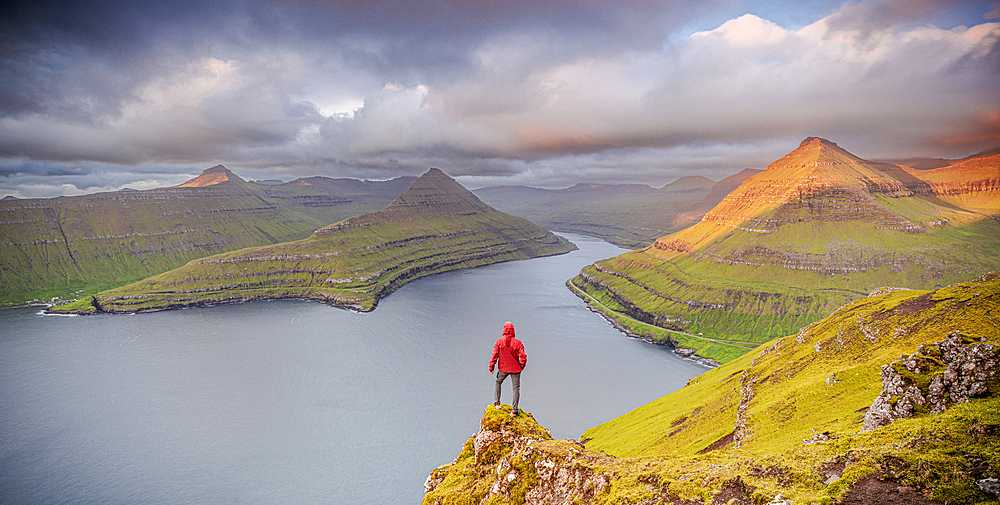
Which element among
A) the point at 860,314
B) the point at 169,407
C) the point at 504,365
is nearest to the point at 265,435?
the point at 169,407

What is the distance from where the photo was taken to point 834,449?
747 inches

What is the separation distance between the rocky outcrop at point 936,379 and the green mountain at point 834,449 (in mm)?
70

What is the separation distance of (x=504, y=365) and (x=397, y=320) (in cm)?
17963

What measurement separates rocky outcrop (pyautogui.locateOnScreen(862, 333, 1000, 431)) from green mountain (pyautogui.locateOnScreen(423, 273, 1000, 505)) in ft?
0.23

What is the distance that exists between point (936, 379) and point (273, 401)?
133029 mm

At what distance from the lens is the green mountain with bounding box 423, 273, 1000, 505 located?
15.5 metres

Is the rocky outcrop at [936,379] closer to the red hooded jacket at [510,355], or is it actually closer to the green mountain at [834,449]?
the green mountain at [834,449]

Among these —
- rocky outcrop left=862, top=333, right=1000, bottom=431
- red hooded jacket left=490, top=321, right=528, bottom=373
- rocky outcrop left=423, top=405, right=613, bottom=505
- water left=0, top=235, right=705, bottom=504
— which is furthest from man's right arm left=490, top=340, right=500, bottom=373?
water left=0, top=235, right=705, bottom=504

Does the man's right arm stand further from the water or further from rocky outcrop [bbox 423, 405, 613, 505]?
the water

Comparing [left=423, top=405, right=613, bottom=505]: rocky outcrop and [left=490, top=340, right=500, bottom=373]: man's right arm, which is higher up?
[left=490, top=340, right=500, bottom=373]: man's right arm

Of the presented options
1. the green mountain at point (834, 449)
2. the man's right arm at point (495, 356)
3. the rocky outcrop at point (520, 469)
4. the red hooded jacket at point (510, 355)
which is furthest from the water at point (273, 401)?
the red hooded jacket at point (510, 355)

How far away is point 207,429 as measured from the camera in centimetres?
10188

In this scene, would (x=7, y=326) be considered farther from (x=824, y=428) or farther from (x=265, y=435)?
(x=824, y=428)

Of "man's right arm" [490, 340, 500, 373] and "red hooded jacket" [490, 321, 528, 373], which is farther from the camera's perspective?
"man's right arm" [490, 340, 500, 373]
